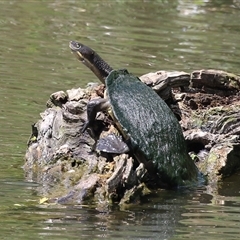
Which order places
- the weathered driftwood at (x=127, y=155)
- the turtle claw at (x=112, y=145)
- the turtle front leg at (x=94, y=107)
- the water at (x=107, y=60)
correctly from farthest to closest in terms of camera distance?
the turtle front leg at (x=94, y=107) → the turtle claw at (x=112, y=145) → the weathered driftwood at (x=127, y=155) → the water at (x=107, y=60)

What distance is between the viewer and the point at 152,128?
6.34m

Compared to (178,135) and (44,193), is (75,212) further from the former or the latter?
(178,135)

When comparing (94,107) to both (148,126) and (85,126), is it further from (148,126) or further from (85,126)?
(148,126)

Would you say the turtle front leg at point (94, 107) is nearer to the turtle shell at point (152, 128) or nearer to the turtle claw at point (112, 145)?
the turtle shell at point (152, 128)

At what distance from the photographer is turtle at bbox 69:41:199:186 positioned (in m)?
6.22

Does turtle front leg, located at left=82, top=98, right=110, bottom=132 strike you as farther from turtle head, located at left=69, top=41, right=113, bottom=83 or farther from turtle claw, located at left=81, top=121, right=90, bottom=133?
turtle head, located at left=69, top=41, right=113, bottom=83

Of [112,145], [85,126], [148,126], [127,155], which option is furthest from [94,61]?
[127,155]

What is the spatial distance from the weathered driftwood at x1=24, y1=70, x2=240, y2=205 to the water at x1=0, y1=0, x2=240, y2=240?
0.17 m

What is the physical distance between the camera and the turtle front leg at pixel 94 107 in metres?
6.54

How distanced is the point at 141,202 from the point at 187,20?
11.3 meters

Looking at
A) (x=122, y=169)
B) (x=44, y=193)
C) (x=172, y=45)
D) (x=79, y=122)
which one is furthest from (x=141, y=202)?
(x=172, y=45)

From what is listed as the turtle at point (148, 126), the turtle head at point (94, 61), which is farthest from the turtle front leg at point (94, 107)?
the turtle head at point (94, 61)

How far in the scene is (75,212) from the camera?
5492 mm

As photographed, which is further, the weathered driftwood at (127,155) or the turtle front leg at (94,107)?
the turtle front leg at (94,107)
